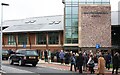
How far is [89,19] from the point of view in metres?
60.0

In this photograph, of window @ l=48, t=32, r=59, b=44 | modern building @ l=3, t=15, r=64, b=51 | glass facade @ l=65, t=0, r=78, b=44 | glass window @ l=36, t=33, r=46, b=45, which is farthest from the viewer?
glass window @ l=36, t=33, r=46, b=45

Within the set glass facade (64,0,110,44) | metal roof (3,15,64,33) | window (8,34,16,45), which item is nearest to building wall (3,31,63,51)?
window (8,34,16,45)

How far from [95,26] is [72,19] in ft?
15.6

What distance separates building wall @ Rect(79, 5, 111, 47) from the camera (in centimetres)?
5994

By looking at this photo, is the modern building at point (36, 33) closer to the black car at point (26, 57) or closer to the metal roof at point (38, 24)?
the metal roof at point (38, 24)

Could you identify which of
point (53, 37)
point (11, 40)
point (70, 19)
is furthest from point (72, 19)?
point (11, 40)

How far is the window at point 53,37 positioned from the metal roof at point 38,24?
4.60ft

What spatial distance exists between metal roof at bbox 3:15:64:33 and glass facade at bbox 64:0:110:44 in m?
2.31

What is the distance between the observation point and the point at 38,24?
70750 millimetres

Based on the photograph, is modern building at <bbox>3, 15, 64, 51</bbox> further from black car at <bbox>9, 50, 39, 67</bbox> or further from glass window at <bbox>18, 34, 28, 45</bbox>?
black car at <bbox>9, 50, 39, 67</bbox>

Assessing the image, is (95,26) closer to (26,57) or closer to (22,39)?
(22,39)

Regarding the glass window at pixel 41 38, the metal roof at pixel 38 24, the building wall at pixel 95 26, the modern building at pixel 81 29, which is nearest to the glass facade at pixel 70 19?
the modern building at pixel 81 29

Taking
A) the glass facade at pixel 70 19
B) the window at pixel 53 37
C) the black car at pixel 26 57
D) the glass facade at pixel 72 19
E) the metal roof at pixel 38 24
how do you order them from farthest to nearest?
the metal roof at pixel 38 24 → the window at pixel 53 37 → the glass facade at pixel 70 19 → the glass facade at pixel 72 19 → the black car at pixel 26 57

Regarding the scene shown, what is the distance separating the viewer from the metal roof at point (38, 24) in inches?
2601
